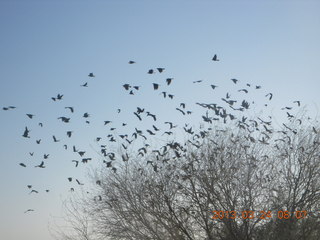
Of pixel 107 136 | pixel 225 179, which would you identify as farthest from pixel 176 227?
pixel 107 136

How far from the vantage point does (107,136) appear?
14.4 metres

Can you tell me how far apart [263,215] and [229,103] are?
14.9 ft
